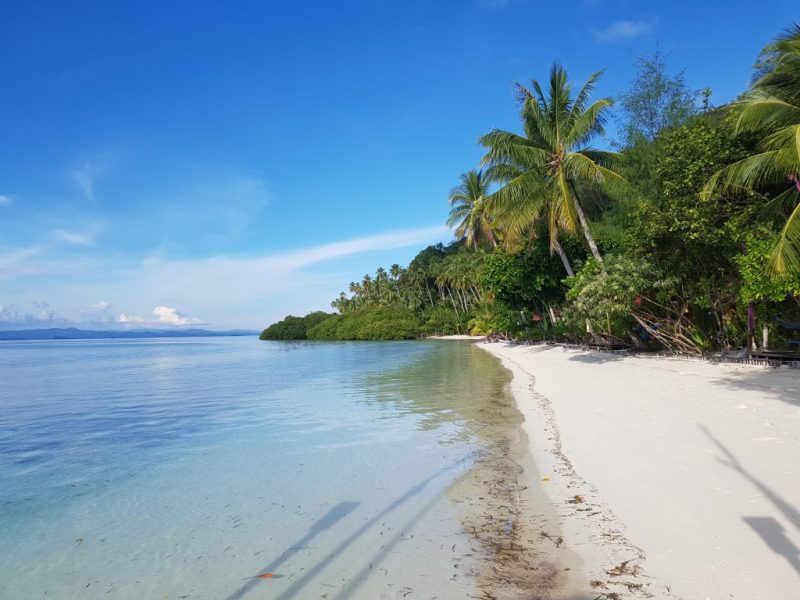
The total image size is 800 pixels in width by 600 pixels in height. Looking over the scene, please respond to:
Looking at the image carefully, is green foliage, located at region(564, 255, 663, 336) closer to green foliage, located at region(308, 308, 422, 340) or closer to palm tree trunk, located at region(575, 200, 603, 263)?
palm tree trunk, located at region(575, 200, 603, 263)

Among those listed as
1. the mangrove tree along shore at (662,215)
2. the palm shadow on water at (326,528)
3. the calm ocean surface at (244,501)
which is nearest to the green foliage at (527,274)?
the mangrove tree along shore at (662,215)

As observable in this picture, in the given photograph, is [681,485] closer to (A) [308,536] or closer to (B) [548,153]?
(A) [308,536]

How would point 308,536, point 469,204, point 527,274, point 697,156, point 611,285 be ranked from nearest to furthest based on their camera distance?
point 308,536 → point 697,156 → point 611,285 → point 527,274 → point 469,204

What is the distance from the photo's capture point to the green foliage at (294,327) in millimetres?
88750

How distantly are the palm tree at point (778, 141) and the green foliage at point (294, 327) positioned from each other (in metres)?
78.2

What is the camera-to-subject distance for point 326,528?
15.2 feet

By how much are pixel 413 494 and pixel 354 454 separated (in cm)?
215

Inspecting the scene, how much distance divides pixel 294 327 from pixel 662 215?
83.4 m

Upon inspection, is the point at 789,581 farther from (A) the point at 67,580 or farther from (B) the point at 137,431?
(B) the point at 137,431

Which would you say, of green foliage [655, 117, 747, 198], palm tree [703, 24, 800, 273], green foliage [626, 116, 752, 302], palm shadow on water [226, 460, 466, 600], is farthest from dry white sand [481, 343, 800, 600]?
green foliage [655, 117, 747, 198]

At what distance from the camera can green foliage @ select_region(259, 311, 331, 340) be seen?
88.8m

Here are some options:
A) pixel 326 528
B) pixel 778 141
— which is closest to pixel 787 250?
pixel 778 141

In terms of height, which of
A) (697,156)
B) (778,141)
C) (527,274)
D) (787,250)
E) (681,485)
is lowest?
(681,485)

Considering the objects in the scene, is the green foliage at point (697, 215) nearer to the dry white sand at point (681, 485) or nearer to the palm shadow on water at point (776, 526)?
the dry white sand at point (681, 485)
